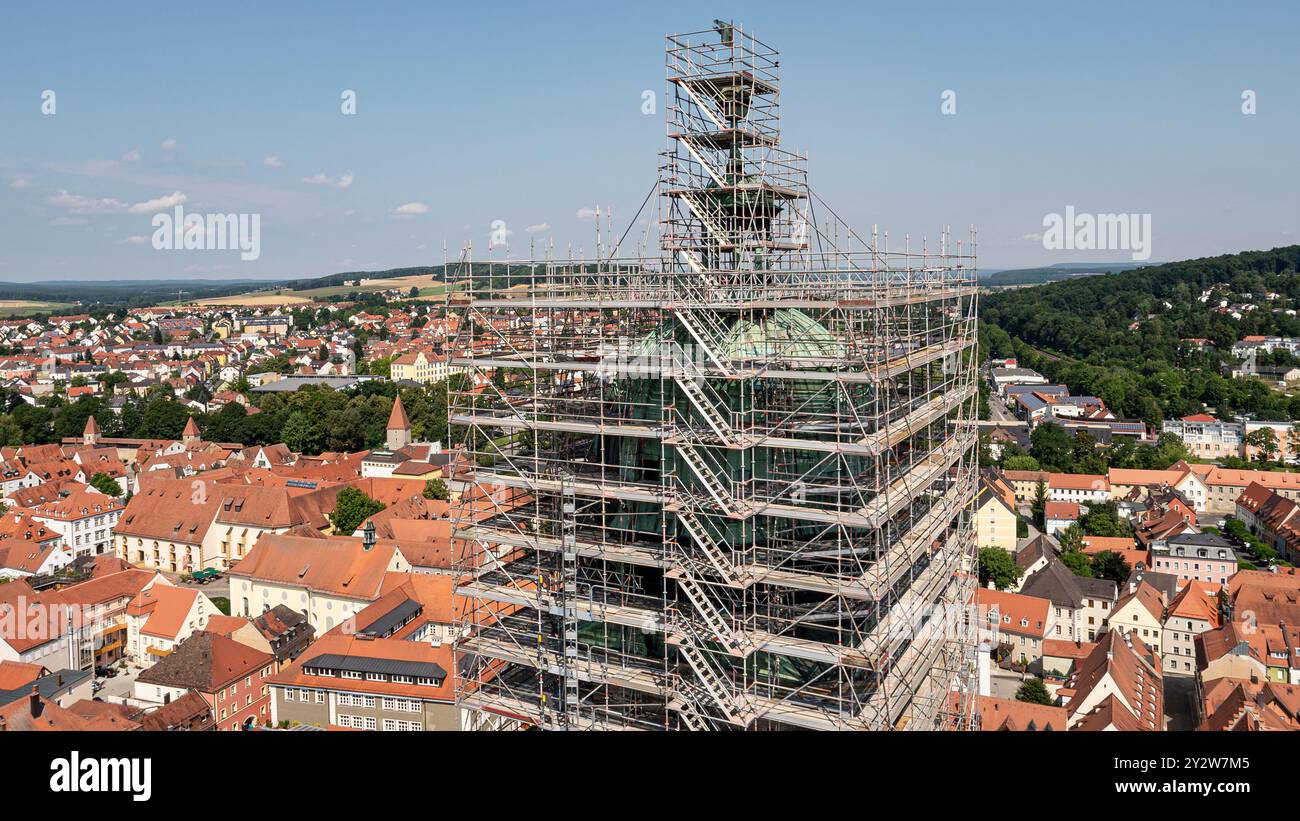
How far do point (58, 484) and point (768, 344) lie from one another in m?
69.5

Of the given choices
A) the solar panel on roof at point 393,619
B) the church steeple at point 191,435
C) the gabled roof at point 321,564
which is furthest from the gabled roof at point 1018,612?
the church steeple at point 191,435

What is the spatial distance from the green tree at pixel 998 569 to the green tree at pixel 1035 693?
48.5 feet

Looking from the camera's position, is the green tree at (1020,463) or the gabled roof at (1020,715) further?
the green tree at (1020,463)

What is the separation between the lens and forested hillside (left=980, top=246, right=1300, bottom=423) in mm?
103688

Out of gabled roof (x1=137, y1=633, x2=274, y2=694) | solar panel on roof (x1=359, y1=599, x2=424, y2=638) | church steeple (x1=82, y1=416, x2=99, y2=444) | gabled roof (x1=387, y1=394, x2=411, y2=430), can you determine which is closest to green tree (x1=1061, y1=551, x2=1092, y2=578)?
solar panel on roof (x1=359, y1=599, x2=424, y2=638)

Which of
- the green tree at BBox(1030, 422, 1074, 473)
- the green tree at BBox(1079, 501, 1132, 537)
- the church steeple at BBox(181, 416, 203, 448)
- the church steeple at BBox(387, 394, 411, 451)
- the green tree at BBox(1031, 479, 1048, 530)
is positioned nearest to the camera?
the green tree at BBox(1079, 501, 1132, 537)

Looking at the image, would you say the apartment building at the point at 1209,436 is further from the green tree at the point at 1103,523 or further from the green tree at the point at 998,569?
the green tree at the point at 998,569

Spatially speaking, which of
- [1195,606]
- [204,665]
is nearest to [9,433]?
[204,665]

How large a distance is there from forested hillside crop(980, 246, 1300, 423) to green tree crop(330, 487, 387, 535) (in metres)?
81.0

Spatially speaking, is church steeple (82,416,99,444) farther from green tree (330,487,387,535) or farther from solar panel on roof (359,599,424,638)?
solar panel on roof (359,599,424,638)

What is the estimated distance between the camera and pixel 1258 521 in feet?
218

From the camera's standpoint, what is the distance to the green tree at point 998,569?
53.3m

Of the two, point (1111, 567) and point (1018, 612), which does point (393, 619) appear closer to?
point (1018, 612)
